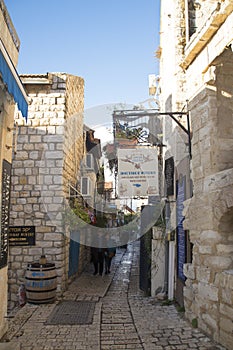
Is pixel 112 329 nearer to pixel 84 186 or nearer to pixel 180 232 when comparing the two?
pixel 180 232

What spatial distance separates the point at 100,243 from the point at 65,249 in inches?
127

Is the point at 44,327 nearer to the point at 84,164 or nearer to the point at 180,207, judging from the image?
the point at 180,207

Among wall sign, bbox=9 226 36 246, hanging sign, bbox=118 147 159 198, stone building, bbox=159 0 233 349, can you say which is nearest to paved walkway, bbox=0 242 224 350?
stone building, bbox=159 0 233 349

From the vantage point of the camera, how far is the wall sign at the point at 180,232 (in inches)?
256

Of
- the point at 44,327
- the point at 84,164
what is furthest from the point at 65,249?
the point at 84,164

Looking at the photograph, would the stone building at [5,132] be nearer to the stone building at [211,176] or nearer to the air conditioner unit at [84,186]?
the stone building at [211,176]

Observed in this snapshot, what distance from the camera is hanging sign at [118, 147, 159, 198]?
7.14 meters

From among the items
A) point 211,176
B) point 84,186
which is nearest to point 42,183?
point 84,186

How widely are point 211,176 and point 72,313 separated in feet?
12.8

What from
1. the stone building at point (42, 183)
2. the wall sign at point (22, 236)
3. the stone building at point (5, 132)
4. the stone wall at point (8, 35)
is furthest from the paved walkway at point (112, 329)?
the stone wall at point (8, 35)

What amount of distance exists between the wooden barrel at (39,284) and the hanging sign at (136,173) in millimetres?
2342

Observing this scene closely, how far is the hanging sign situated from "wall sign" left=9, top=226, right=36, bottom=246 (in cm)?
256

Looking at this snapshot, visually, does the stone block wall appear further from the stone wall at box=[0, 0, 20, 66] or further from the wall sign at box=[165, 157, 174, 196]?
the stone wall at box=[0, 0, 20, 66]

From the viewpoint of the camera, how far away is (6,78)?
13.7 feet
